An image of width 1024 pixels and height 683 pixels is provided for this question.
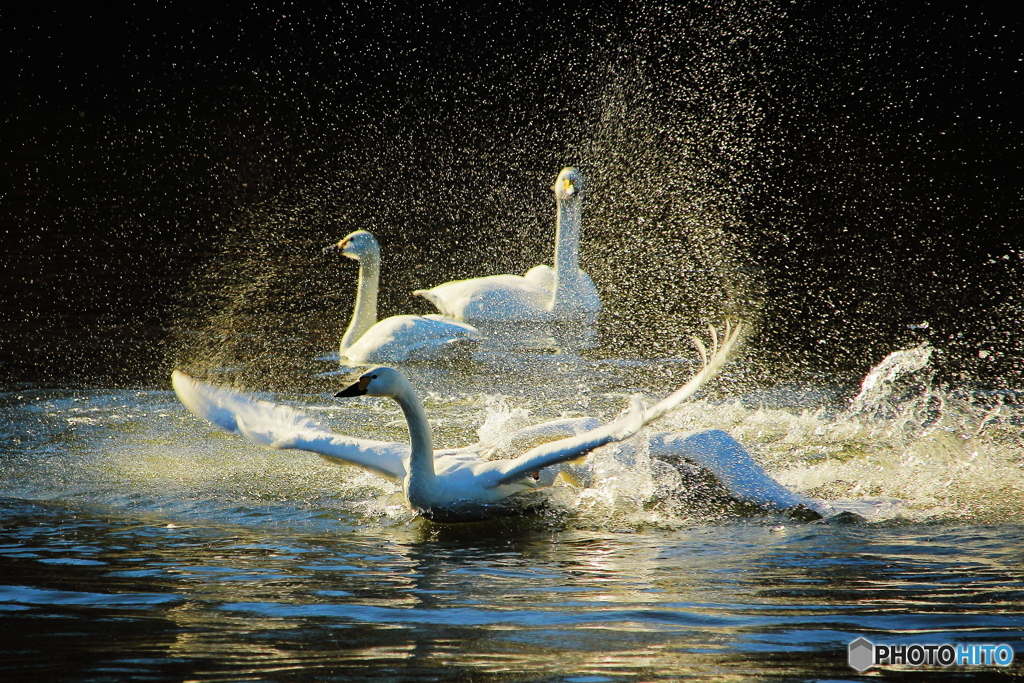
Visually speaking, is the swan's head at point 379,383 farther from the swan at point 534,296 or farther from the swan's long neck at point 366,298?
the swan at point 534,296

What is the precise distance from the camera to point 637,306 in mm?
11383

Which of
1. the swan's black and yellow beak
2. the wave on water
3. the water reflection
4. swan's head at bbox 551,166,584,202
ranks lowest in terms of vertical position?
the water reflection

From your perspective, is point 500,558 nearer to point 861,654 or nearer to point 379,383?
point 379,383

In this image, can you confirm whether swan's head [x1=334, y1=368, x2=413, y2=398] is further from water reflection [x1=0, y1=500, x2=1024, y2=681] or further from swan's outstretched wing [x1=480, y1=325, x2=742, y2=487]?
water reflection [x1=0, y1=500, x2=1024, y2=681]

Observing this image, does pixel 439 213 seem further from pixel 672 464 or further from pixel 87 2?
pixel 87 2

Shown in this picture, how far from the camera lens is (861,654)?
13.9 ft

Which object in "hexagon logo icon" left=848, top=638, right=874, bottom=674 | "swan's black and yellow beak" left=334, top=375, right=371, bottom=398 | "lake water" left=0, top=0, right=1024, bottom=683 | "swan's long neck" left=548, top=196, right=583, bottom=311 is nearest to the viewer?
"hexagon logo icon" left=848, top=638, right=874, bottom=674

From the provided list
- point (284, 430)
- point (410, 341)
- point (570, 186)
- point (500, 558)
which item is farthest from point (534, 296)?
point (500, 558)

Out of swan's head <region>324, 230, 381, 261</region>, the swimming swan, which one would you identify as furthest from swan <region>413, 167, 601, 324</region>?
the swimming swan

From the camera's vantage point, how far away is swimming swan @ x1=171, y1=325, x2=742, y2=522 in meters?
5.57

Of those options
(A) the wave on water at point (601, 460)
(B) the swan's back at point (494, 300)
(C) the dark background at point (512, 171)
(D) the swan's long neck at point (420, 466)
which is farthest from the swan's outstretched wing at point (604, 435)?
(B) the swan's back at point (494, 300)

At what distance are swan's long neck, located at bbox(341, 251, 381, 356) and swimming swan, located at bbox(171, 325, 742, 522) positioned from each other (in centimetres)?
369

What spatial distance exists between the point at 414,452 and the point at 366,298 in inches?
187

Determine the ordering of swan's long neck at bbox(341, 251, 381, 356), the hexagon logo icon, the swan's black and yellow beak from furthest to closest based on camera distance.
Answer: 1. swan's long neck at bbox(341, 251, 381, 356)
2. the swan's black and yellow beak
3. the hexagon logo icon
